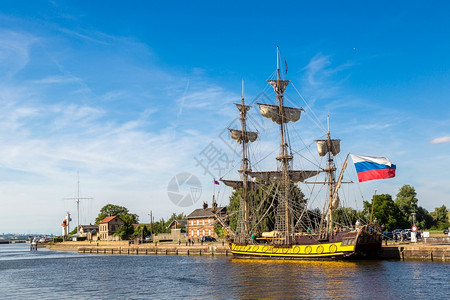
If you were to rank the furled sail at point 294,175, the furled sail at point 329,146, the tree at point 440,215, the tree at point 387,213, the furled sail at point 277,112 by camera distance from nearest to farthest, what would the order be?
the furled sail at point 329,146 → the furled sail at point 277,112 → the furled sail at point 294,175 → the tree at point 387,213 → the tree at point 440,215

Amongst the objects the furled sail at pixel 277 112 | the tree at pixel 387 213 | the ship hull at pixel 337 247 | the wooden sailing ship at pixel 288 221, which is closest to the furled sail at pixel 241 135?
the wooden sailing ship at pixel 288 221

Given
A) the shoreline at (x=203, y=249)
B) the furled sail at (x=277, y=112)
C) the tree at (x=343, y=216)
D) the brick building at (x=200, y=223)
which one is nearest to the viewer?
the shoreline at (x=203, y=249)

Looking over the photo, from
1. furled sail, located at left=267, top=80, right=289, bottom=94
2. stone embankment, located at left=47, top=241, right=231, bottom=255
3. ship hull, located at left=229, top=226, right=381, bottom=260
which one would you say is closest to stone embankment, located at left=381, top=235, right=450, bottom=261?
ship hull, located at left=229, top=226, right=381, bottom=260

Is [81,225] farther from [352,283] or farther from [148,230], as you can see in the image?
[352,283]

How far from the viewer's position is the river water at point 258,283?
32781 millimetres

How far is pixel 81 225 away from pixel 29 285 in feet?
467

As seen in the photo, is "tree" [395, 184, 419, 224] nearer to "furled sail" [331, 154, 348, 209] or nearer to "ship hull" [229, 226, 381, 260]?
"furled sail" [331, 154, 348, 209]

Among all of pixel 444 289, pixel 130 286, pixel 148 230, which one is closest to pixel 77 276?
pixel 130 286

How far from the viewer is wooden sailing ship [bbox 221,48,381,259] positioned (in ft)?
167

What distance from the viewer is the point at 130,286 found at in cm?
4175

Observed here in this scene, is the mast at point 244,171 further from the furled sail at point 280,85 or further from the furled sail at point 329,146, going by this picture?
the furled sail at point 329,146

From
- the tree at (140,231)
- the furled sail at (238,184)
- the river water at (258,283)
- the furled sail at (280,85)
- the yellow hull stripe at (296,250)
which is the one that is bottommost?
the river water at (258,283)

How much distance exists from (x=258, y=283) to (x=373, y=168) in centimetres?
1941

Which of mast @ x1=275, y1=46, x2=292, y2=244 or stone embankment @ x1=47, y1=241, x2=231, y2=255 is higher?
mast @ x1=275, y1=46, x2=292, y2=244
